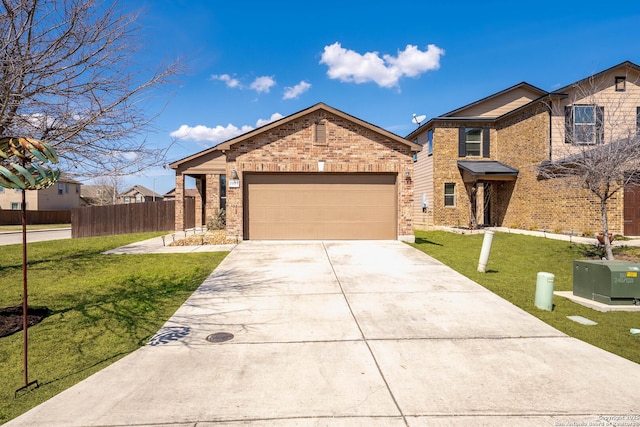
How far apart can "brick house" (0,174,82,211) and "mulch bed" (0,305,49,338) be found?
3712 centimetres

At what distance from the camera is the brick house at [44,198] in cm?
3788

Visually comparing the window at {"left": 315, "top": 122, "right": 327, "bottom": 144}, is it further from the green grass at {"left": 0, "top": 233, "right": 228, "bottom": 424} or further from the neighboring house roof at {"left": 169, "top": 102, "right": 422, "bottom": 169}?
the green grass at {"left": 0, "top": 233, "right": 228, "bottom": 424}

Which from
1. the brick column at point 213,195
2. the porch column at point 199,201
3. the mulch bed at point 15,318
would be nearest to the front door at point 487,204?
the brick column at point 213,195

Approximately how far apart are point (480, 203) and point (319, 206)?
1041 centimetres

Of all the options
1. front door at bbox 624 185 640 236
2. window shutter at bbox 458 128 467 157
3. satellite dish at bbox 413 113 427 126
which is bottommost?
front door at bbox 624 185 640 236

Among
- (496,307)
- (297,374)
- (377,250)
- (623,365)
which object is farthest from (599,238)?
(297,374)

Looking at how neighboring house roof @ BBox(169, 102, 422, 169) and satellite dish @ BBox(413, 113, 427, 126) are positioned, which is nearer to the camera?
neighboring house roof @ BBox(169, 102, 422, 169)

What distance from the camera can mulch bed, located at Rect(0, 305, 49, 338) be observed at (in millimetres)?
4953

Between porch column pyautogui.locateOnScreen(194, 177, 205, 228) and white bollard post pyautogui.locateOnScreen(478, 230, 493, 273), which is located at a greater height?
porch column pyautogui.locateOnScreen(194, 177, 205, 228)

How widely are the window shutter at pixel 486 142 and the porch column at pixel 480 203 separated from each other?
2259mm

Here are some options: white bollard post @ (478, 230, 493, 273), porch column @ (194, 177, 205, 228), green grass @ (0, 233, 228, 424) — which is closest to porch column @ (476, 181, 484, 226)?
white bollard post @ (478, 230, 493, 273)

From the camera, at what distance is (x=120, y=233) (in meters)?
19.5

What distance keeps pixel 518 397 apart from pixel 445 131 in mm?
18144

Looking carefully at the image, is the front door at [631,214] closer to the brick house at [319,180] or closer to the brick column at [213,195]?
the brick house at [319,180]
